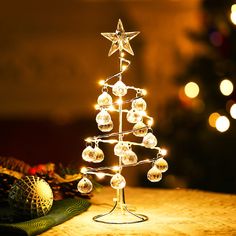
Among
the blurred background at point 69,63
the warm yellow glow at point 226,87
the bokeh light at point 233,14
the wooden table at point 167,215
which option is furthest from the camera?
the blurred background at point 69,63

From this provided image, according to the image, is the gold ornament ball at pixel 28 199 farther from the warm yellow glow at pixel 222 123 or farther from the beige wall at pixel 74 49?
the beige wall at pixel 74 49

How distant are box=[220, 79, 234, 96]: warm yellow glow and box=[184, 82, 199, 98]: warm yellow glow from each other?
0.16 m

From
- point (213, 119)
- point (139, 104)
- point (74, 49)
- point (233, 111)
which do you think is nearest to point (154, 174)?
point (139, 104)

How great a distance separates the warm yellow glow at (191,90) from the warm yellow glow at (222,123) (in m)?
0.23

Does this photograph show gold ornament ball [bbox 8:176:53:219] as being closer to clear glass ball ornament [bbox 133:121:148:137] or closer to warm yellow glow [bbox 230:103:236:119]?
clear glass ball ornament [bbox 133:121:148:137]

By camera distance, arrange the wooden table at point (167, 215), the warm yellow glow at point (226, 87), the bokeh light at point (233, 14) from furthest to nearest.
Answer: the warm yellow glow at point (226, 87), the bokeh light at point (233, 14), the wooden table at point (167, 215)

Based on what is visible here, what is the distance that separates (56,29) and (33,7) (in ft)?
0.84

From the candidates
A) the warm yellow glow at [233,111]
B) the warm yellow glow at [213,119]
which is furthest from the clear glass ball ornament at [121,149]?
the warm yellow glow at [213,119]

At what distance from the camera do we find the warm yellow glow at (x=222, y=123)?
2978 millimetres

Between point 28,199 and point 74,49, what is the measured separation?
3.60 m

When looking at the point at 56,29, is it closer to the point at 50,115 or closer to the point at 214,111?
the point at 50,115

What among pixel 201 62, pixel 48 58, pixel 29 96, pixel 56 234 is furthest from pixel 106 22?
pixel 56 234

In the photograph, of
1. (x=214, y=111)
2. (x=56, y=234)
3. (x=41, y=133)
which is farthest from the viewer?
(x=41, y=133)

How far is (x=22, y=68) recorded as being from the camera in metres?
5.02
